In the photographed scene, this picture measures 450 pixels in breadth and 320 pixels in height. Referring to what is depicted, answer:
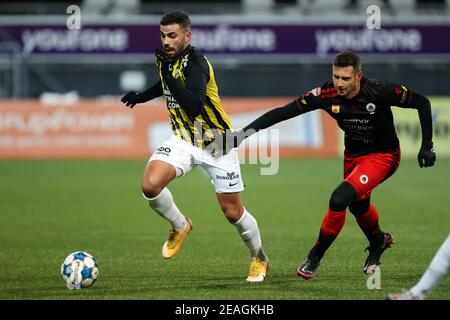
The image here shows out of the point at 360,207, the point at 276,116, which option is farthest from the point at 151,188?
the point at 360,207

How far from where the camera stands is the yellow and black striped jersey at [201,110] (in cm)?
804

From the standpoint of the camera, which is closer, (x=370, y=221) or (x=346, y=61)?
(x=346, y=61)

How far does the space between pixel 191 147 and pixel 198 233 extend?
→ 379 cm

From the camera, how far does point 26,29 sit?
28609 mm

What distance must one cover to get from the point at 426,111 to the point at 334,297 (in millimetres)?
2040

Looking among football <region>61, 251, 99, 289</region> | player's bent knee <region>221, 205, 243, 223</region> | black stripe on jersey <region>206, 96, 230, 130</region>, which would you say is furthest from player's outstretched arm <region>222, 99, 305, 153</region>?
football <region>61, 251, 99, 289</region>

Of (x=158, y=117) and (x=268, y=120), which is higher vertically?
(x=158, y=117)

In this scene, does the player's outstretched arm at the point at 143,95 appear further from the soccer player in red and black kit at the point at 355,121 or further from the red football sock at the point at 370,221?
the red football sock at the point at 370,221

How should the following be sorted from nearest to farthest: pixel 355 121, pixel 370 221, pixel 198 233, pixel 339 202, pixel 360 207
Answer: pixel 339 202, pixel 355 121, pixel 360 207, pixel 370 221, pixel 198 233

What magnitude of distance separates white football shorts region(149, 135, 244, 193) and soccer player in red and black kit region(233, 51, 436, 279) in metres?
0.32

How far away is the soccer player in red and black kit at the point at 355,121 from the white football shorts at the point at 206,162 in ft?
1.06

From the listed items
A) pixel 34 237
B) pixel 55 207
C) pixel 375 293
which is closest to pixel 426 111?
pixel 375 293

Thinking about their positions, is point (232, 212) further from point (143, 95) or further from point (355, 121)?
point (143, 95)

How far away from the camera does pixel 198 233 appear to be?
468 inches
